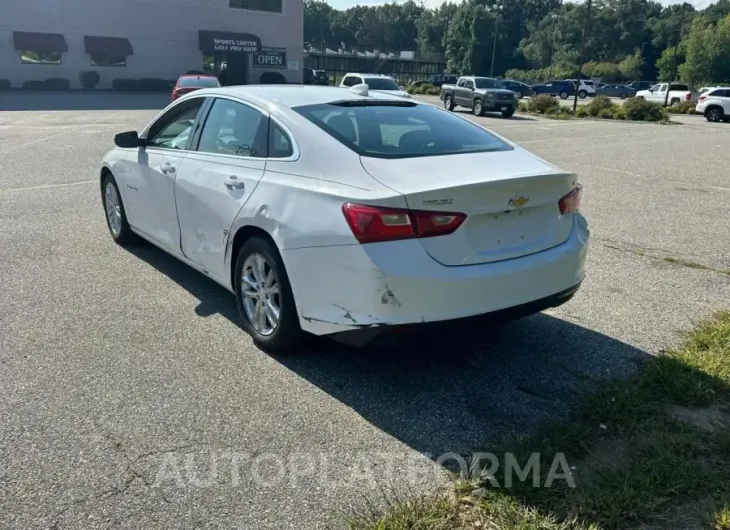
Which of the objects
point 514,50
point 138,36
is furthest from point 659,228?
point 514,50

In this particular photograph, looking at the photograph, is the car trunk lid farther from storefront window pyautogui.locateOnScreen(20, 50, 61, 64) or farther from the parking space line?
storefront window pyautogui.locateOnScreen(20, 50, 61, 64)

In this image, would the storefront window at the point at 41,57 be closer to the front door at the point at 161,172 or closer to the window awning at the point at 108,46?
the window awning at the point at 108,46

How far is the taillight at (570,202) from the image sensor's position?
12.6ft

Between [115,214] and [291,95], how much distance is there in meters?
2.78

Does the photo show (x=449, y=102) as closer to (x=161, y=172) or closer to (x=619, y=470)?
(x=161, y=172)

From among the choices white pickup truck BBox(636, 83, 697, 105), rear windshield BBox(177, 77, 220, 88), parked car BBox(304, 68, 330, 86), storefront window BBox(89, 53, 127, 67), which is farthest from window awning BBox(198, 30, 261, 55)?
white pickup truck BBox(636, 83, 697, 105)

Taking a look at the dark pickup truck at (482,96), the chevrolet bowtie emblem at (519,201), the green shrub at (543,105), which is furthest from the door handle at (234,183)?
the green shrub at (543,105)

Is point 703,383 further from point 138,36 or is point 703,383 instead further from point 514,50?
point 514,50

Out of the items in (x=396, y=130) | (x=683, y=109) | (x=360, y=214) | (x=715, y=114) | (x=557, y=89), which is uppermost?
(x=396, y=130)

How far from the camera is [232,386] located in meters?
3.66

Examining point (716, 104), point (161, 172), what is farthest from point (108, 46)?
point (161, 172)

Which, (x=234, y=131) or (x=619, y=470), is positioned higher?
(x=234, y=131)

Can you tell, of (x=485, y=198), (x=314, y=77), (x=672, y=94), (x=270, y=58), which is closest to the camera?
(x=485, y=198)

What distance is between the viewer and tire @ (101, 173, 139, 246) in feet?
20.0
